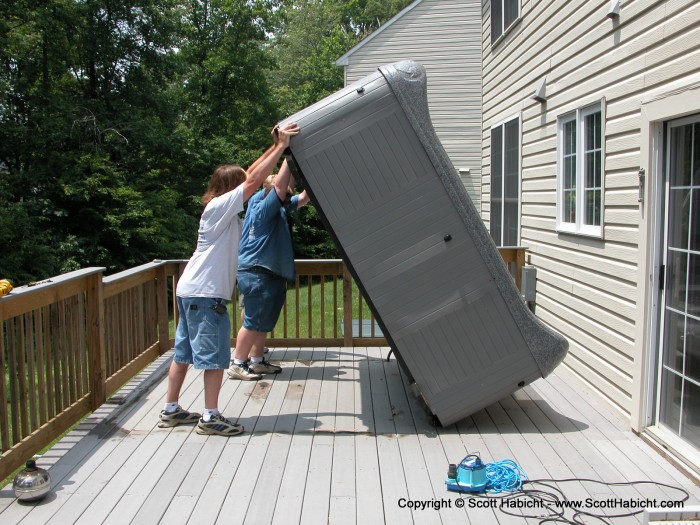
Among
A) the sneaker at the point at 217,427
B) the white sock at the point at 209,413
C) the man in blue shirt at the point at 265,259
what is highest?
the man in blue shirt at the point at 265,259

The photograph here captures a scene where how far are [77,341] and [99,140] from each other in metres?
10.5

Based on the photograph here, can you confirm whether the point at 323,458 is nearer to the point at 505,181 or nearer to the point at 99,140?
the point at 505,181

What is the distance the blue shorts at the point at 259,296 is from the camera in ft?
16.4

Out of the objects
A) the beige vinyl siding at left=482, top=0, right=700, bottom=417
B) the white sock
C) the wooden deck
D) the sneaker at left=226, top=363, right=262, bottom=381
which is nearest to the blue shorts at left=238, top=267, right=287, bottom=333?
the sneaker at left=226, top=363, right=262, bottom=381

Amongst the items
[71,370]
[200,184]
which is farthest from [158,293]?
[200,184]

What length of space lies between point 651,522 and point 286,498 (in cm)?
158

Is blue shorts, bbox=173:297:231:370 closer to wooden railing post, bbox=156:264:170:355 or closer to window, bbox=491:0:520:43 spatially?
wooden railing post, bbox=156:264:170:355

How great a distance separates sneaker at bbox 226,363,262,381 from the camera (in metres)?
5.19

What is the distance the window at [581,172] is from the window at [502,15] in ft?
7.39

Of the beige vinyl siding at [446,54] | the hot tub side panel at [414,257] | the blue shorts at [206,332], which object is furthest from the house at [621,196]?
the beige vinyl siding at [446,54]

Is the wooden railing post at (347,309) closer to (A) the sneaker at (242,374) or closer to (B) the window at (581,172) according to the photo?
(A) the sneaker at (242,374)

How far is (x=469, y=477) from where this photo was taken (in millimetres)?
3172

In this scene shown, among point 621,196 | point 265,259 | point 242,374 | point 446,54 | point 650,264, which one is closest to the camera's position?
point 650,264

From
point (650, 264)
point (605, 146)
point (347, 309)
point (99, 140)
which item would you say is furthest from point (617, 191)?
point (99, 140)
